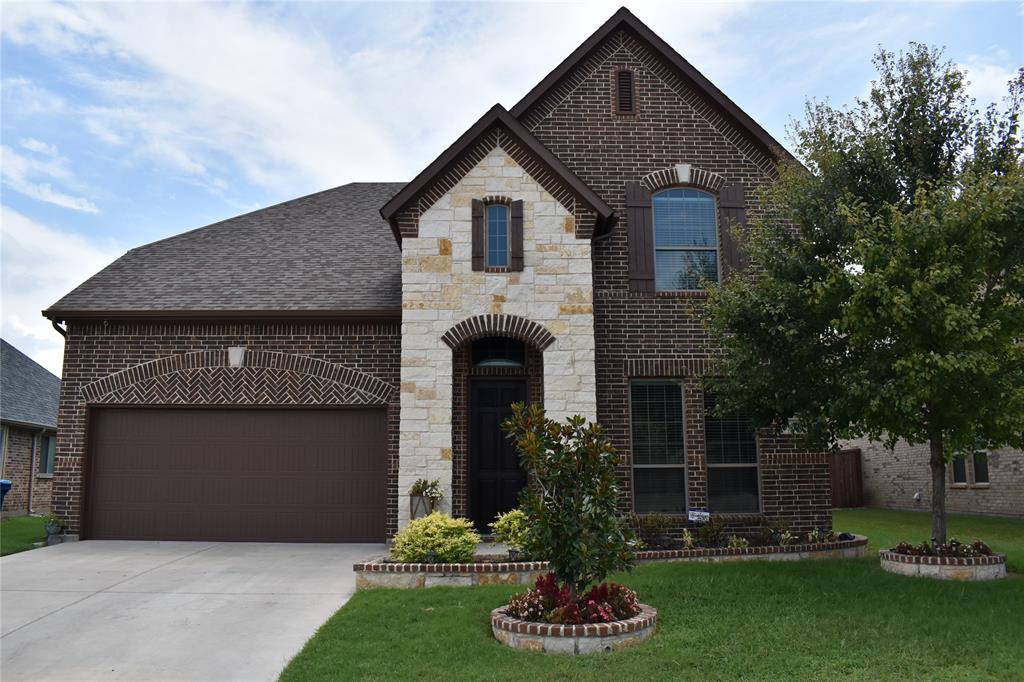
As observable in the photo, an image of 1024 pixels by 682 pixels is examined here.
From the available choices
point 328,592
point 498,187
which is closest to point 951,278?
point 498,187

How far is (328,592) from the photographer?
9.59 metres

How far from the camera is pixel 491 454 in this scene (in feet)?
43.9

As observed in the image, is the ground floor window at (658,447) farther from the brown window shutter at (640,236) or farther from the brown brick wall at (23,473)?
the brown brick wall at (23,473)

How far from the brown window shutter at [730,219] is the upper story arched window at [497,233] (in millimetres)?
3757

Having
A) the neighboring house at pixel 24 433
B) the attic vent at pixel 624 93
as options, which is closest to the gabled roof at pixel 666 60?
the attic vent at pixel 624 93

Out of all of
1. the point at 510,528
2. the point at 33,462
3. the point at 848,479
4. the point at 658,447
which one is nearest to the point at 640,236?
the point at 658,447

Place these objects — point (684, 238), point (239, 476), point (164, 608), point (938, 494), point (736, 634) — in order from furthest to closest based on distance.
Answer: point (684, 238) < point (239, 476) < point (938, 494) < point (164, 608) < point (736, 634)

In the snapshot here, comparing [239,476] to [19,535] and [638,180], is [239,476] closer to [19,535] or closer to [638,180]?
[19,535]

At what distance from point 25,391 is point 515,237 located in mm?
17844

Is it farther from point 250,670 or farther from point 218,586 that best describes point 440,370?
point 250,670

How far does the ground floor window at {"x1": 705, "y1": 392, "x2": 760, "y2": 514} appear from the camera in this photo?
519 inches

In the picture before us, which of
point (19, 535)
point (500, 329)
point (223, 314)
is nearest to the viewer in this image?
point (500, 329)

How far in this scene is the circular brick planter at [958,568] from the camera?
9875 mm

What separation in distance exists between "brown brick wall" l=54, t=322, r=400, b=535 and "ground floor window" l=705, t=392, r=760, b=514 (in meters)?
5.22
